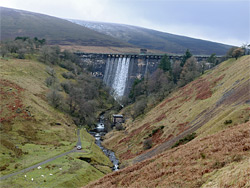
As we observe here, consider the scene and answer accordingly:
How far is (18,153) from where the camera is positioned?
42.8 meters

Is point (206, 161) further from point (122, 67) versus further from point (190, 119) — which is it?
point (122, 67)

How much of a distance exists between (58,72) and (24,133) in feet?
278

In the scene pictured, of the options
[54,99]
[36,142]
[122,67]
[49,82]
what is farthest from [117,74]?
[36,142]

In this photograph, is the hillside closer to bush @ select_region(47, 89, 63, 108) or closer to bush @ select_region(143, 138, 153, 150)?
bush @ select_region(143, 138, 153, 150)

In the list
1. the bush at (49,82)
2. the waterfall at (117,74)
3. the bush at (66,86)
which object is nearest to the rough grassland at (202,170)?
the bush at (49,82)

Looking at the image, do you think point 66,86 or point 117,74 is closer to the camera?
point 66,86

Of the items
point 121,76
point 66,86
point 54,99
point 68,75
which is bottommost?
point 54,99

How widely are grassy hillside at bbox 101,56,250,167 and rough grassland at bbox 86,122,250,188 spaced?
1244 centimetres

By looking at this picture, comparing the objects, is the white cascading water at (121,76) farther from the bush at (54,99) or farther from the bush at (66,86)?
the bush at (54,99)

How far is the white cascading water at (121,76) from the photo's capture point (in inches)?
6191

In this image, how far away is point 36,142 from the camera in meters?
53.0

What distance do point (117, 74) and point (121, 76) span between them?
4.11m

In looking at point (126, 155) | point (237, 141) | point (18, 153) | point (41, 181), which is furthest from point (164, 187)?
point (126, 155)

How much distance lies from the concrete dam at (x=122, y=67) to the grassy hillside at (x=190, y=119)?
249 feet
